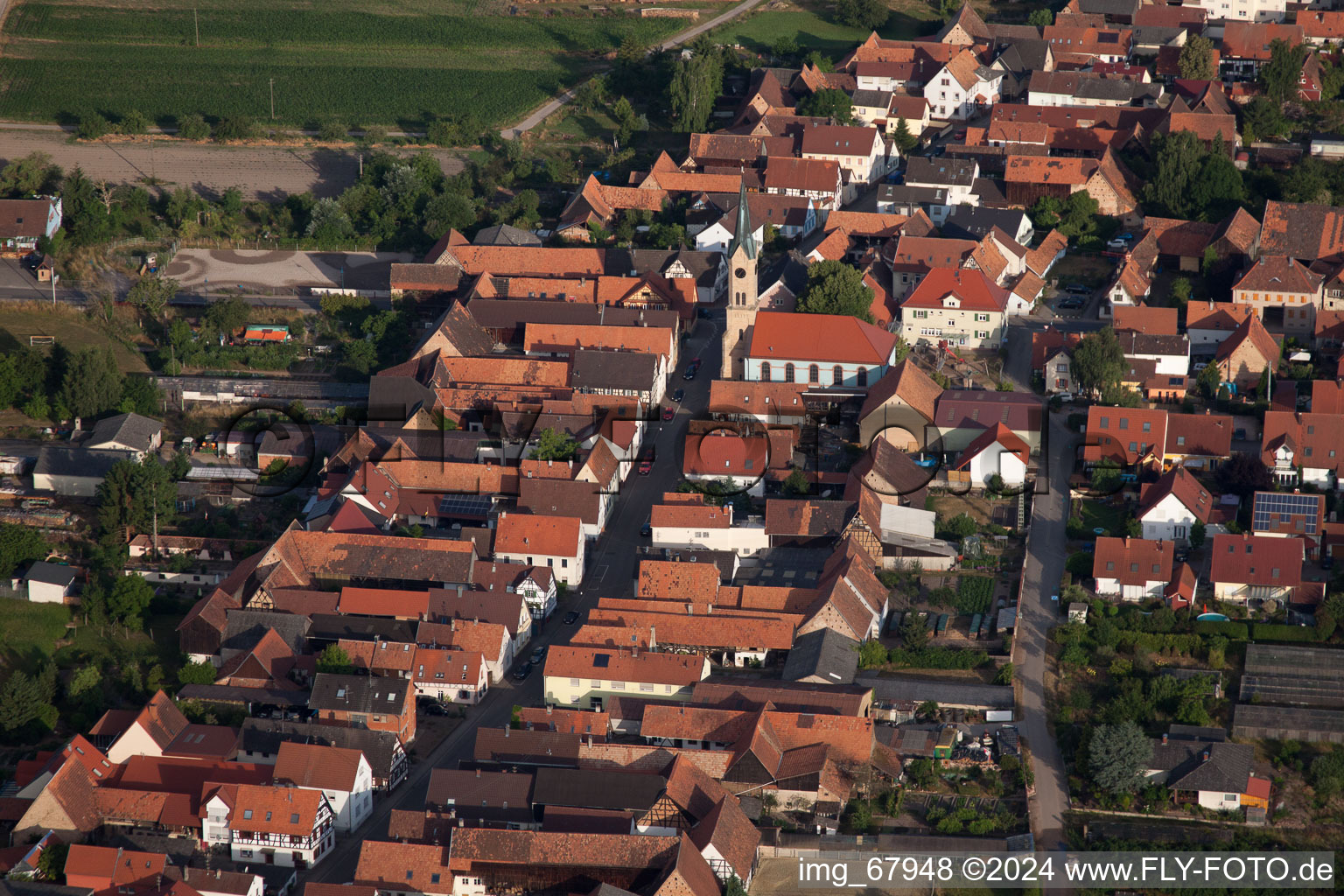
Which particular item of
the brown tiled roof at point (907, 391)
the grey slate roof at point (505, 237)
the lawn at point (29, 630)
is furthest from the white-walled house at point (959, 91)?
the lawn at point (29, 630)

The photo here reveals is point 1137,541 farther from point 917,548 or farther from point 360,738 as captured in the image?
point 360,738

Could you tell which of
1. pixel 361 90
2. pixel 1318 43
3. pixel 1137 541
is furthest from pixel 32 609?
pixel 1318 43

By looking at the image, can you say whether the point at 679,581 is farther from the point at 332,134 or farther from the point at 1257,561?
the point at 332,134

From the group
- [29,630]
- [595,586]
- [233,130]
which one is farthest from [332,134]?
[595,586]

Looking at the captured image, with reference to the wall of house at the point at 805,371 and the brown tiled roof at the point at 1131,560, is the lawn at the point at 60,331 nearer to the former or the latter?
the wall of house at the point at 805,371

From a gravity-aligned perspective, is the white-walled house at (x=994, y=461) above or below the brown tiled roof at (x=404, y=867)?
above

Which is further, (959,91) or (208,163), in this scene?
(959,91)
